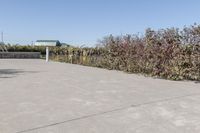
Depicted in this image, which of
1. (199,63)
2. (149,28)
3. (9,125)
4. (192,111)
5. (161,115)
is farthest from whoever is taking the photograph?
(149,28)

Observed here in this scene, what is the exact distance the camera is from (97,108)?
699 centimetres

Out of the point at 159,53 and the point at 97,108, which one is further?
the point at 159,53

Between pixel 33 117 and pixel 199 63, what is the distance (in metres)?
7.93

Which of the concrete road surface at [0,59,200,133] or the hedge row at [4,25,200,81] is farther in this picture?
the hedge row at [4,25,200,81]

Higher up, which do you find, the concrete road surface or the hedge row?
the hedge row

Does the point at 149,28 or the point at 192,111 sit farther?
the point at 149,28

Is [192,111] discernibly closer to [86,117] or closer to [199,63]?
[86,117]

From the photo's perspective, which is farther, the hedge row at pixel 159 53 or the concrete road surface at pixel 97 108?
the hedge row at pixel 159 53

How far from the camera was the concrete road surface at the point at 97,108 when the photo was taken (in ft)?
18.2

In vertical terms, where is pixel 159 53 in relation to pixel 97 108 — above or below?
above

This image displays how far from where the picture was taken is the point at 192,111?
6.96 m

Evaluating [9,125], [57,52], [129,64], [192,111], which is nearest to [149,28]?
[129,64]

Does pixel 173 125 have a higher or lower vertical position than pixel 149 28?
lower

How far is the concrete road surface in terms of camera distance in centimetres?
554
